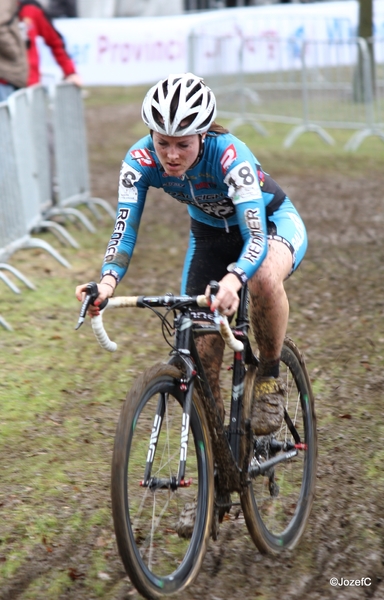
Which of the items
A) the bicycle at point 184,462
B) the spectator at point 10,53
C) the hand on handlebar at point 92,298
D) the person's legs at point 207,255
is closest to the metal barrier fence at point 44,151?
the spectator at point 10,53

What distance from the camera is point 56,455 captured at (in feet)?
18.8

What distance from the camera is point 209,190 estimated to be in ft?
14.4

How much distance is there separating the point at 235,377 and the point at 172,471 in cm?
59

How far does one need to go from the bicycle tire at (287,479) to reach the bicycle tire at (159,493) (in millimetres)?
361

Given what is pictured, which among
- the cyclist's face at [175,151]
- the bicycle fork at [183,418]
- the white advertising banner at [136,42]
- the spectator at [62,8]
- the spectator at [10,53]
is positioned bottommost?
the bicycle fork at [183,418]

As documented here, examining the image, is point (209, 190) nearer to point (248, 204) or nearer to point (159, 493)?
point (248, 204)

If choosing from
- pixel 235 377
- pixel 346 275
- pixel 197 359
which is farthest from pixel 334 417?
pixel 346 275

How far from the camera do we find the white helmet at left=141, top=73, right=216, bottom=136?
403 cm

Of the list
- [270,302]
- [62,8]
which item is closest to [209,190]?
[270,302]

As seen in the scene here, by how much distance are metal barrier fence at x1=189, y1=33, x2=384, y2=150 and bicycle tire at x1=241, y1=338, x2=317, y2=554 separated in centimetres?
1258

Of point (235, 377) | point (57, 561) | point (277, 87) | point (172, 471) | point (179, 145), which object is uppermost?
point (277, 87)

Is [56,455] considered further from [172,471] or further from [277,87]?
[277,87]

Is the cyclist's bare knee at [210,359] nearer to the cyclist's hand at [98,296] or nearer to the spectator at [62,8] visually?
the cyclist's hand at [98,296]

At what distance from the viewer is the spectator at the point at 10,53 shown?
10.7 meters
